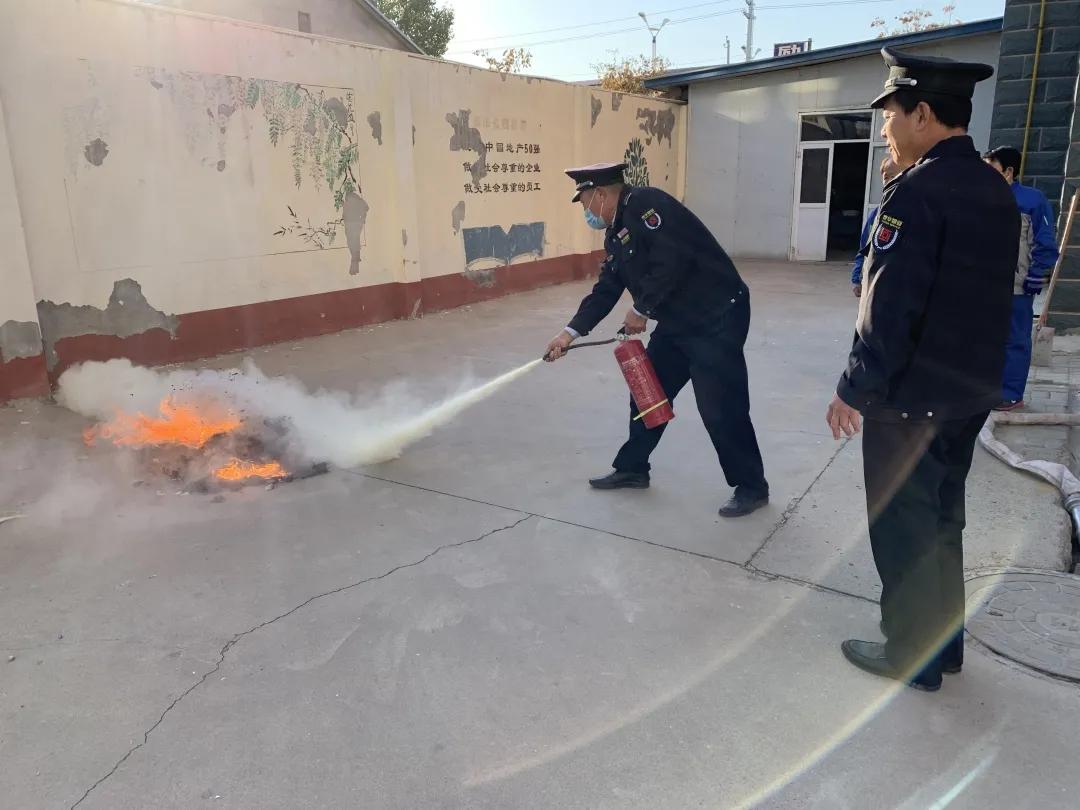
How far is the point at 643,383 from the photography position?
388 centimetres

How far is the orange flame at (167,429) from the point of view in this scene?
15.6 ft

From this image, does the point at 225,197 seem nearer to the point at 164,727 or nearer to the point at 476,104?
the point at 476,104

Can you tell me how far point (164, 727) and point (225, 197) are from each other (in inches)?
232

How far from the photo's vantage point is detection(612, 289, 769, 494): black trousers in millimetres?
3762

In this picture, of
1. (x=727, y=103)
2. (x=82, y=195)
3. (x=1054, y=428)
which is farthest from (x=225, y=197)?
(x=727, y=103)

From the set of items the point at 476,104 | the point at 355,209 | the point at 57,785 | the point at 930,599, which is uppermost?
the point at 476,104

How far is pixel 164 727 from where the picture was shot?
239cm

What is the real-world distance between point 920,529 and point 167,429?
4.33 metres

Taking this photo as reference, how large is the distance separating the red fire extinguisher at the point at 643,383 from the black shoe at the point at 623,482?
1.31 ft

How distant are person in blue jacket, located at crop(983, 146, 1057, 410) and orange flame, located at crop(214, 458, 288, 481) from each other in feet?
14.9

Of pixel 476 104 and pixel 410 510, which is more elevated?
pixel 476 104

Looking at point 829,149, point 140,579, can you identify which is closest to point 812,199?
point 829,149

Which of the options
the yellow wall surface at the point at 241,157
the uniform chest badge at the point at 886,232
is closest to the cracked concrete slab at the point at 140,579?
the uniform chest badge at the point at 886,232

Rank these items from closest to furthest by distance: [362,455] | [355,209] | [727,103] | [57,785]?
[57,785], [362,455], [355,209], [727,103]
